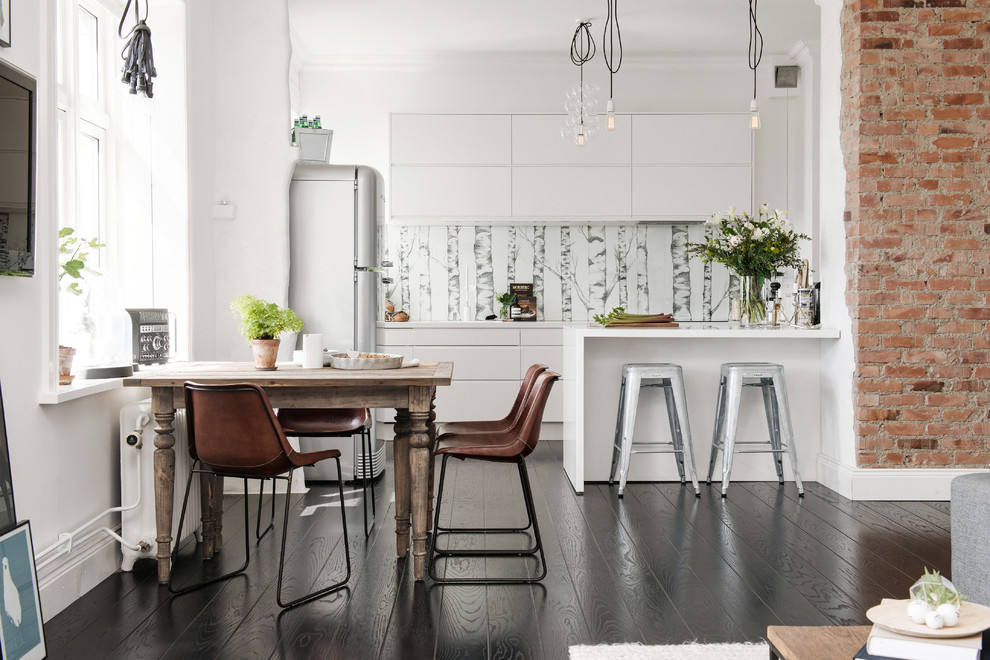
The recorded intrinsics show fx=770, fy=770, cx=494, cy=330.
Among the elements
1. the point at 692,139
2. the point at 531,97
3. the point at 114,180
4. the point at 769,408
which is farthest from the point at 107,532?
the point at 692,139

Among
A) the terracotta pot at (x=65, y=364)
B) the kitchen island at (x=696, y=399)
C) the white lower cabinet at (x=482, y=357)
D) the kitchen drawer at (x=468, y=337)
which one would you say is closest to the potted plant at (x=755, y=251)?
the kitchen island at (x=696, y=399)

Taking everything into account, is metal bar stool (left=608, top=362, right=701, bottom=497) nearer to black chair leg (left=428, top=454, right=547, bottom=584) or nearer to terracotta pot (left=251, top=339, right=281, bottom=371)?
black chair leg (left=428, top=454, right=547, bottom=584)

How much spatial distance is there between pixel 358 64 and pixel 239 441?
4.75 metres

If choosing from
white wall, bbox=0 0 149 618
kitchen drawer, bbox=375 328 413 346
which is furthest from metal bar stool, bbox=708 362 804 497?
white wall, bbox=0 0 149 618

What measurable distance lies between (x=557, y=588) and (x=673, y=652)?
62 cm

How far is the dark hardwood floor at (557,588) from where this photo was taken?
2309 mm

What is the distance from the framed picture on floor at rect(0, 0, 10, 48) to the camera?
221 cm

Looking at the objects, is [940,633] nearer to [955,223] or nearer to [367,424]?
[367,424]

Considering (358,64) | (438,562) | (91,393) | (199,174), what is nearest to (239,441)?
(91,393)

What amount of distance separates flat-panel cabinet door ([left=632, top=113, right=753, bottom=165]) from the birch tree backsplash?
2.11 ft

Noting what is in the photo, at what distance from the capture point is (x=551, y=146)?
631 cm

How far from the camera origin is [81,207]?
328cm

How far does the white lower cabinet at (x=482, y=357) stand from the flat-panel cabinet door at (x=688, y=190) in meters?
1.35

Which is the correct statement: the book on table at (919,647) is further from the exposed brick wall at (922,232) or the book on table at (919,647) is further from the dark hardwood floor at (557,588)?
the exposed brick wall at (922,232)
